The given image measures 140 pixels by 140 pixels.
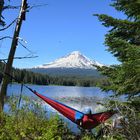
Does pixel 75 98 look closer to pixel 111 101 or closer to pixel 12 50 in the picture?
pixel 12 50

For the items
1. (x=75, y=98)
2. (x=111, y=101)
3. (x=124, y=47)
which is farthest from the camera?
(x=75, y=98)

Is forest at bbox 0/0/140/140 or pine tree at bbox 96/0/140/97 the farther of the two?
pine tree at bbox 96/0/140/97

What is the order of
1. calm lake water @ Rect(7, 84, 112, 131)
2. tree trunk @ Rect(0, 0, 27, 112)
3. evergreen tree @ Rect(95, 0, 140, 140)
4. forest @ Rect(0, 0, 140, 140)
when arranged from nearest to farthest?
forest @ Rect(0, 0, 140, 140)
evergreen tree @ Rect(95, 0, 140, 140)
tree trunk @ Rect(0, 0, 27, 112)
calm lake water @ Rect(7, 84, 112, 131)

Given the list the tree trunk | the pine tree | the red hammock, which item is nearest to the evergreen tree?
the pine tree

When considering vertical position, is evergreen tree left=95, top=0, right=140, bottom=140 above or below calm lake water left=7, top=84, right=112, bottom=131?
above

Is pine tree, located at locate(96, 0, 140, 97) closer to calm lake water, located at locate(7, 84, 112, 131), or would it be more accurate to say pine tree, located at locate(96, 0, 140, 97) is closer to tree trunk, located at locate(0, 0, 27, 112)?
calm lake water, located at locate(7, 84, 112, 131)

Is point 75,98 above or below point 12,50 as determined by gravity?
below

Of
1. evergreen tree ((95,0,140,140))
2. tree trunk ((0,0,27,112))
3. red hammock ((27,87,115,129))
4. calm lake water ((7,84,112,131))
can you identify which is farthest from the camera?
calm lake water ((7,84,112,131))

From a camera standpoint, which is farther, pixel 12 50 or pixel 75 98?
pixel 75 98

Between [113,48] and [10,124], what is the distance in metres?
4.98

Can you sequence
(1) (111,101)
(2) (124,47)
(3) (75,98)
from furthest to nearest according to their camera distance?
(3) (75,98) < (2) (124,47) < (1) (111,101)

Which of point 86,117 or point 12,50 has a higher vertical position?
point 12,50

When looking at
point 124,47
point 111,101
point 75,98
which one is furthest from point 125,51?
point 75,98

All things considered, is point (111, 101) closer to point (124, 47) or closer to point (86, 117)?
point (86, 117)
